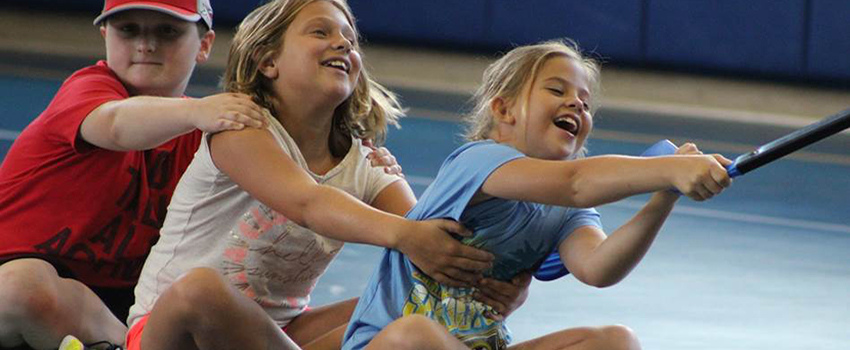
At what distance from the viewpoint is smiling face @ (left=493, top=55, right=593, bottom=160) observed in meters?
1.79

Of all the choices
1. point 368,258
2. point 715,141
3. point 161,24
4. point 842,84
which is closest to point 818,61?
point 842,84

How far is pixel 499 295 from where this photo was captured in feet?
5.95

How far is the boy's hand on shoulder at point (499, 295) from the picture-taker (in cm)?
180

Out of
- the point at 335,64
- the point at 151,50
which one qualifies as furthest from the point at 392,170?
the point at 151,50

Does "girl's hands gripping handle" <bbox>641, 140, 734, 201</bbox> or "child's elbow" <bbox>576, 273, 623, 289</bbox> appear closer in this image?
"girl's hands gripping handle" <bbox>641, 140, 734, 201</bbox>

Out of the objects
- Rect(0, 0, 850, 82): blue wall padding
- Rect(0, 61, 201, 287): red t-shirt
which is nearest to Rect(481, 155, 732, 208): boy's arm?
Rect(0, 61, 201, 287): red t-shirt

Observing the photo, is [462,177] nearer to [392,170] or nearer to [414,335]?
[414,335]

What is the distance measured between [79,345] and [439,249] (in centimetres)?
58

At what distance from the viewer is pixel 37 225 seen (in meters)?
2.08

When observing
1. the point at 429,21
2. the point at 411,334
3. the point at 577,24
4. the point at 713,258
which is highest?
the point at 577,24

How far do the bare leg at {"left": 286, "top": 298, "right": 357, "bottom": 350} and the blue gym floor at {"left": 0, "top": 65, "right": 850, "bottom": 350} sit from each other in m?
0.63

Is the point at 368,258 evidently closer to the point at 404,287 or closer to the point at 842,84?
the point at 404,287

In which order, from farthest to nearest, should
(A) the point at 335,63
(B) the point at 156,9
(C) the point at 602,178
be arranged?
(B) the point at 156,9
(A) the point at 335,63
(C) the point at 602,178

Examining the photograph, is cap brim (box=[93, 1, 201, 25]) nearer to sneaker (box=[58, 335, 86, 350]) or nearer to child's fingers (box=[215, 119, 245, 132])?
child's fingers (box=[215, 119, 245, 132])
